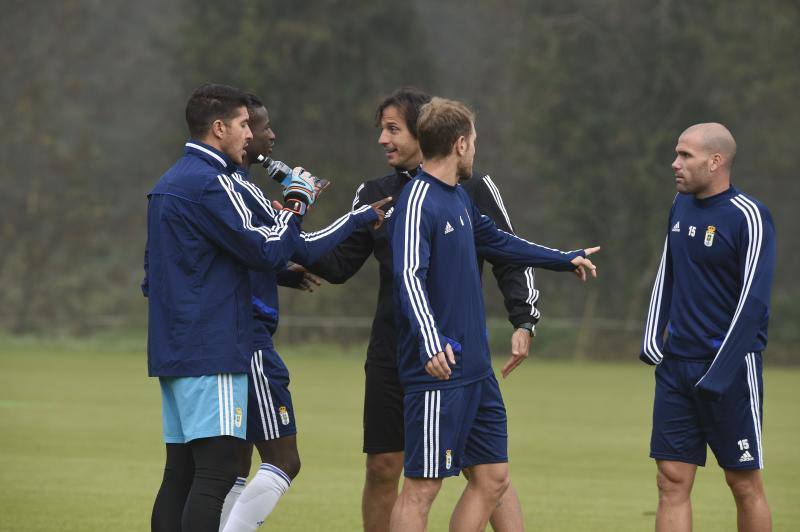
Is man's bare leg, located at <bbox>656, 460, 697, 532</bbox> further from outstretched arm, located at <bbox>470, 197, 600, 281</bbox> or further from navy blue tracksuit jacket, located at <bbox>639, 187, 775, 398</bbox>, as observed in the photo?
outstretched arm, located at <bbox>470, 197, 600, 281</bbox>

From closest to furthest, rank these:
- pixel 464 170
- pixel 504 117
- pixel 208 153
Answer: pixel 208 153 < pixel 464 170 < pixel 504 117

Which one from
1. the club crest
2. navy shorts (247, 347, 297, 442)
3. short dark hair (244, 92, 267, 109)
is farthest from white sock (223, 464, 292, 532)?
the club crest

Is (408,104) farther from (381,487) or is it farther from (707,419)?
(707,419)

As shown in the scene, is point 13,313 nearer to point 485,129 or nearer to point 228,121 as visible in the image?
point 485,129

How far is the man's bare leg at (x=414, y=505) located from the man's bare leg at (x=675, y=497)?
1.26 metres

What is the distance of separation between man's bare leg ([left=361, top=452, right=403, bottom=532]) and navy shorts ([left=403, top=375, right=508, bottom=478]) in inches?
31.3

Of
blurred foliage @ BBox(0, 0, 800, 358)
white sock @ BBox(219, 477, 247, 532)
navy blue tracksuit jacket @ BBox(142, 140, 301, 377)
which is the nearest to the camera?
navy blue tracksuit jacket @ BBox(142, 140, 301, 377)

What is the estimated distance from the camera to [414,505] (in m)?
5.84

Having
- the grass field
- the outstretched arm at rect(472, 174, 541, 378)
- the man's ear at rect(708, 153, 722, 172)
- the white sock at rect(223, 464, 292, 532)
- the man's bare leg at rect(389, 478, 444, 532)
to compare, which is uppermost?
the man's ear at rect(708, 153, 722, 172)

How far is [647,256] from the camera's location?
34.9 metres

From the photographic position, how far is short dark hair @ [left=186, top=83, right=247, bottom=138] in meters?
5.95

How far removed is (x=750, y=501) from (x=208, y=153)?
299cm

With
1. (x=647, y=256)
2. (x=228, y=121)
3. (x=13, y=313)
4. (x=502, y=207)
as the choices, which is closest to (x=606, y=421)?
(x=502, y=207)

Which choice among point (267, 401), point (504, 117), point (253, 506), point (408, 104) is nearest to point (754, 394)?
point (408, 104)
